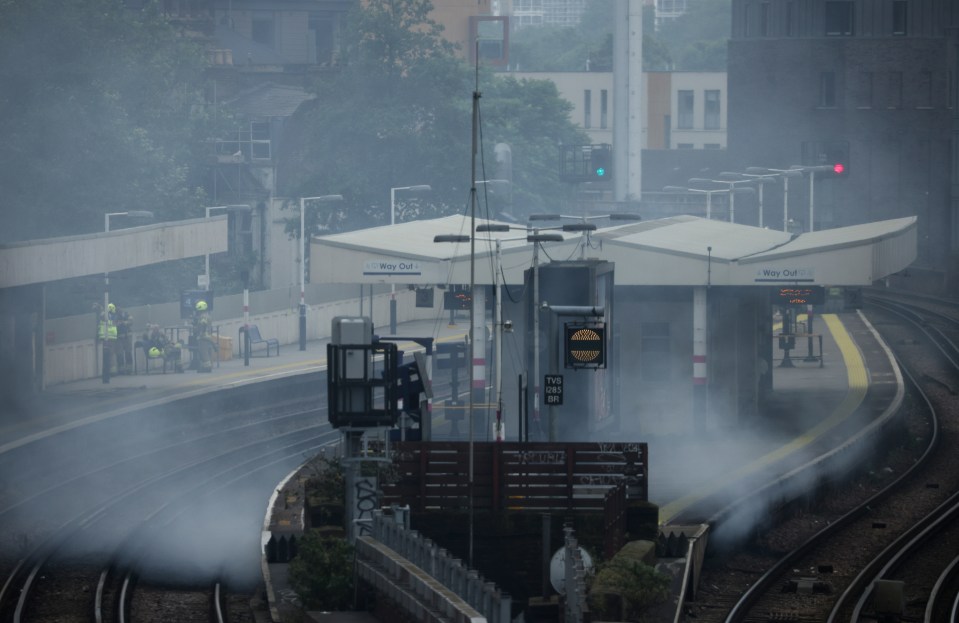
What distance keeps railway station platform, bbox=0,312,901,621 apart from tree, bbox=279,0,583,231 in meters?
26.0

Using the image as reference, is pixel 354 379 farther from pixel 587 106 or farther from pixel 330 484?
pixel 587 106

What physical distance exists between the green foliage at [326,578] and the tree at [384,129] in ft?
210

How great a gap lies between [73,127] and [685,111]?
92.8 meters

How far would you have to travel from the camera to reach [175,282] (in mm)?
72500

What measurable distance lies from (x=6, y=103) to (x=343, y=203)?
72.2ft

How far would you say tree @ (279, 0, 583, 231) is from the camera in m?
91.2

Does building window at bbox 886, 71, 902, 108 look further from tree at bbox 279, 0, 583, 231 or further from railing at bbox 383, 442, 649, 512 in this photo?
railing at bbox 383, 442, 649, 512

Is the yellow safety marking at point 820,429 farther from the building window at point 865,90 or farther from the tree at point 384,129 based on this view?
the building window at point 865,90

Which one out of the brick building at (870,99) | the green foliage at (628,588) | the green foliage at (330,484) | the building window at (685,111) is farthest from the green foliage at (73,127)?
the building window at (685,111)

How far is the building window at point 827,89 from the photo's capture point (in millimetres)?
107375

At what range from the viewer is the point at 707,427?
42688 millimetres

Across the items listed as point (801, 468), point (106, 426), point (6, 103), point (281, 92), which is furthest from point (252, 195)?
point (801, 468)

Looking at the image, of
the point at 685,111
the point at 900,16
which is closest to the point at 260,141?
the point at 900,16

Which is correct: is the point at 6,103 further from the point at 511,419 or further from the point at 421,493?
the point at 421,493
